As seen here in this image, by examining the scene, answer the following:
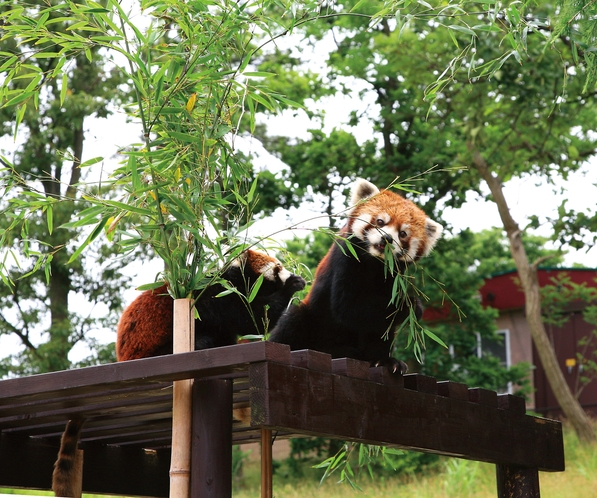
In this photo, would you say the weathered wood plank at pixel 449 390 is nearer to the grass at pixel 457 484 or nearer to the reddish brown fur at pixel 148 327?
the reddish brown fur at pixel 148 327

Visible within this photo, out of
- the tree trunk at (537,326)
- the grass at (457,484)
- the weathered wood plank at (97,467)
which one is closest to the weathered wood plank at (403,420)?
the weathered wood plank at (97,467)

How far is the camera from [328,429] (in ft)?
7.77

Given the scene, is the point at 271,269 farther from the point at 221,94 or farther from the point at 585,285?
the point at 585,285

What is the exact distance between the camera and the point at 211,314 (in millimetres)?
3795

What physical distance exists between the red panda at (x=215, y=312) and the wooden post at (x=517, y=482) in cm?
129

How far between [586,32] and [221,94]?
132 centimetres

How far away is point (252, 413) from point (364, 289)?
1.38m

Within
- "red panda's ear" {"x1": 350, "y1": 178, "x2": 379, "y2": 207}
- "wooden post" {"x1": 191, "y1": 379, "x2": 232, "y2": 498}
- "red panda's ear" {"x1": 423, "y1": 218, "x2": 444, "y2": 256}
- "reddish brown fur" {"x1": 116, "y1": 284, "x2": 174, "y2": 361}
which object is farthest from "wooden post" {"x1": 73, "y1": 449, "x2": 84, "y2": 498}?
"red panda's ear" {"x1": 423, "y1": 218, "x2": 444, "y2": 256}

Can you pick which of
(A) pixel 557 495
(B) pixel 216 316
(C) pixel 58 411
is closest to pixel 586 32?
(B) pixel 216 316

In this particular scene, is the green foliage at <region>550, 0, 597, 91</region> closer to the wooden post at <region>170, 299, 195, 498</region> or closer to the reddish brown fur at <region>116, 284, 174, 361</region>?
the wooden post at <region>170, 299, 195, 498</region>

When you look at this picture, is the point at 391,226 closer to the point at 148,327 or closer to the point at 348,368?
the point at 348,368

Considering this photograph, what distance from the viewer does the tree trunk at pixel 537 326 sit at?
9.94 metres

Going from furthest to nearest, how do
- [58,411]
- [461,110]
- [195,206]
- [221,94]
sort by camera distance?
[461,110]
[58,411]
[221,94]
[195,206]

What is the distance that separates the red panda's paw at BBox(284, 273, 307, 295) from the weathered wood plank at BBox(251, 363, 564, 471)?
99cm
